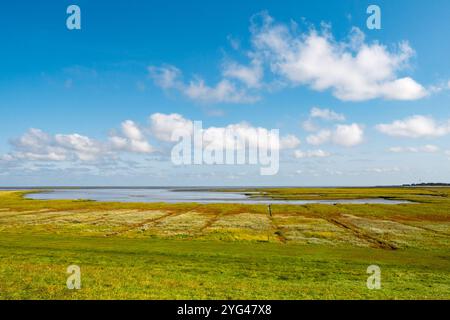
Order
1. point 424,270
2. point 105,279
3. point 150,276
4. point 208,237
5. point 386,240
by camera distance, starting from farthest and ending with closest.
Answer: point 208,237, point 386,240, point 424,270, point 150,276, point 105,279

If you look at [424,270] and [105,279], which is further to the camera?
[424,270]

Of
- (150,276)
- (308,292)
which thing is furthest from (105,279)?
(308,292)

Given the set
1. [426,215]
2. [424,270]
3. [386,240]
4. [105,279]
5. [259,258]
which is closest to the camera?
[105,279]

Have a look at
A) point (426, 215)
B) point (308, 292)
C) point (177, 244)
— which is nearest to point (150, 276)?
point (308, 292)
